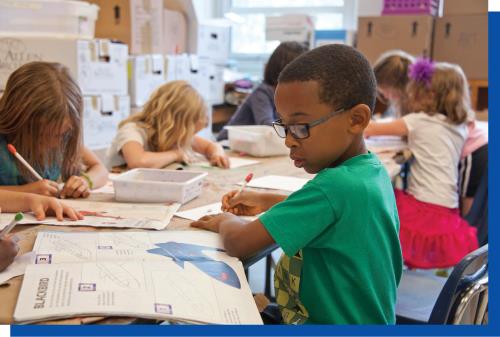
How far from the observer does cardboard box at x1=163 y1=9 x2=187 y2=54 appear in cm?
346

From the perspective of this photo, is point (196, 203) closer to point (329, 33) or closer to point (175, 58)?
point (175, 58)

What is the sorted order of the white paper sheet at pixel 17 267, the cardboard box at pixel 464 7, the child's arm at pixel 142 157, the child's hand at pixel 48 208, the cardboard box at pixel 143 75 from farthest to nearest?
1. the cardboard box at pixel 464 7
2. the cardboard box at pixel 143 75
3. the child's arm at pixel 142 157
4. the child's hand at pixel 48 208
5. the white paper sheet at pixel 17 267

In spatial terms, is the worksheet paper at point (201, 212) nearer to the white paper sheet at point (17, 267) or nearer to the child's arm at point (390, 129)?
the white paper sheet at point (17, 267)

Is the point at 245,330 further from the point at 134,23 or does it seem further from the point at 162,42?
the point at 162,42

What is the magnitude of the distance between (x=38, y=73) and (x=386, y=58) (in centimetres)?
181

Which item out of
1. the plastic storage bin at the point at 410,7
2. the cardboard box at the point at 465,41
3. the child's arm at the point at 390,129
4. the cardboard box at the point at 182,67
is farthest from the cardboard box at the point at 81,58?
the cardboard box at the point at 465,41

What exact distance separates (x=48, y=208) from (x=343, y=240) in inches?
25.9

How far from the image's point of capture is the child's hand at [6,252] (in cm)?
88

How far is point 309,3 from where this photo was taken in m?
4.60

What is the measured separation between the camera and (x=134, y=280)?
85 cm

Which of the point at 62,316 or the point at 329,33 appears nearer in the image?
the point at 62,316

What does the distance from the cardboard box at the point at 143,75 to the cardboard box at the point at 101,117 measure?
10 cm

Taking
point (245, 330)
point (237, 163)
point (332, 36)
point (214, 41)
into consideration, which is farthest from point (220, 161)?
point (332, 36)

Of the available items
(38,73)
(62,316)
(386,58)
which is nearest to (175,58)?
(386,58)
